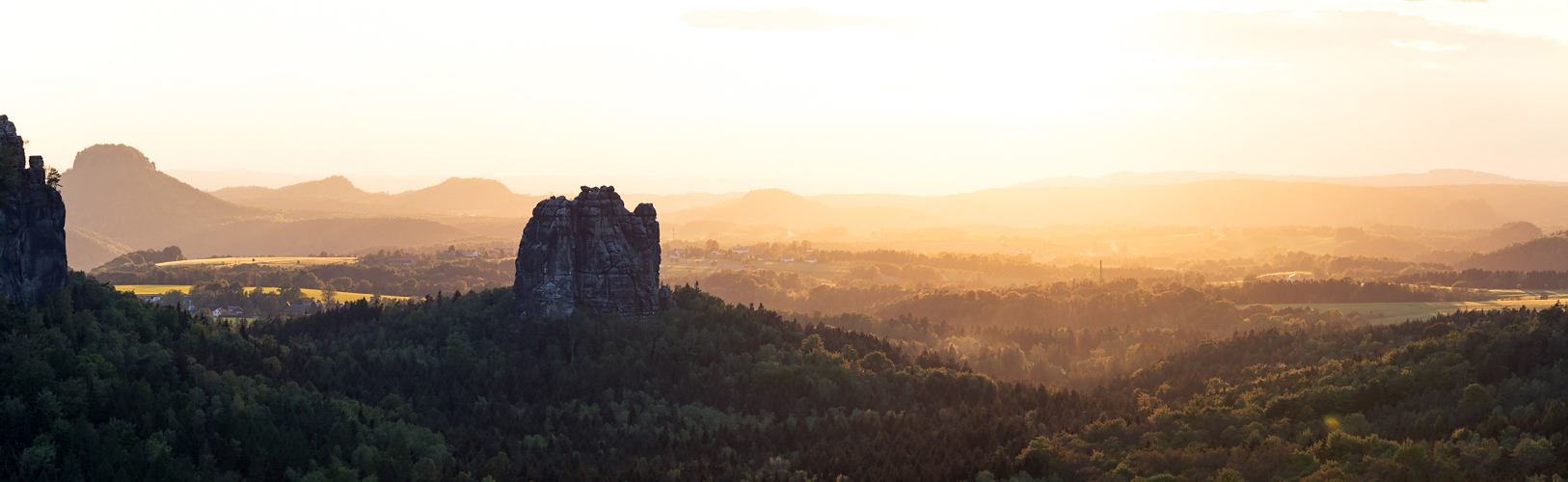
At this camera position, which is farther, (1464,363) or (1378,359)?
(1378,359)

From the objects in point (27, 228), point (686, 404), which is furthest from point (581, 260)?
point (27, 228)

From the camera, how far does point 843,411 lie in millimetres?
159625

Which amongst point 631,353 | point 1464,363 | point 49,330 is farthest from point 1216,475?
point 49,330

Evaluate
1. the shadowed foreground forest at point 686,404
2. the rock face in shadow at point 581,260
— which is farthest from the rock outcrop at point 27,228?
the rock face in shadow at point 581,260

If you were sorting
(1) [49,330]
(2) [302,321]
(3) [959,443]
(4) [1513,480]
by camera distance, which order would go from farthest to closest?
(2) [302,321], (3) [959,443], (1) [49,330], (4) [1513,480]

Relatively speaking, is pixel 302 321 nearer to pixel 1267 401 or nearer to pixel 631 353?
pixel 631 353

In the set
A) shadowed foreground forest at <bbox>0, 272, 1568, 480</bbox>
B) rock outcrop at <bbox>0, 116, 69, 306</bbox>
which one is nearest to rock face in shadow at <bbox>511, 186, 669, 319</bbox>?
shadowed foreground forest at <bbox>0, 272, 1568, 480</bbox>

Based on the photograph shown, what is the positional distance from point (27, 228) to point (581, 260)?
7279 cm

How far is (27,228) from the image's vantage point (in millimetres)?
124688

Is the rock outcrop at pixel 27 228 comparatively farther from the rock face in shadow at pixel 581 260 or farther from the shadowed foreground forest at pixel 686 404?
the rock face in shadow at pixel 581 260

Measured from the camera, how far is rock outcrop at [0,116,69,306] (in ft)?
394

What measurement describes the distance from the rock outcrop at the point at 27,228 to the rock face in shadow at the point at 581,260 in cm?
6295

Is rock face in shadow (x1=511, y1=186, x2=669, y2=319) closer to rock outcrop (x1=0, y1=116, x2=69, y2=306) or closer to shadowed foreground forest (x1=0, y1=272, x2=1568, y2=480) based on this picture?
shadowed foreground forest (x1=0, y1=272, x2=1568, y2=480)

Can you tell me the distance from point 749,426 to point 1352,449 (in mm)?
69658
